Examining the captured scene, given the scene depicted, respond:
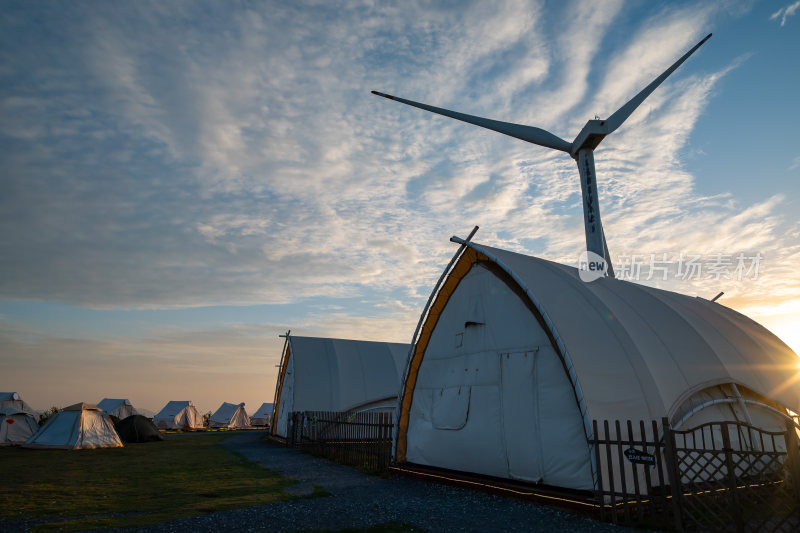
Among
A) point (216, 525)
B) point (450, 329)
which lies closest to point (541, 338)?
point (450, 329)

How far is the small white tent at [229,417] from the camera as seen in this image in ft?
192

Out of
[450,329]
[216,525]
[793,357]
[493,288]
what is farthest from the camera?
[793,357]

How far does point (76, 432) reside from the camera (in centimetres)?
2844

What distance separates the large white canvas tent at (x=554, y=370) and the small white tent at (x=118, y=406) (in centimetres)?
4336

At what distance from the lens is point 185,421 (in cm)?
5278

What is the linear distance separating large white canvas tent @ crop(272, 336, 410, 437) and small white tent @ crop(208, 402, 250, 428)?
2555 centimetres

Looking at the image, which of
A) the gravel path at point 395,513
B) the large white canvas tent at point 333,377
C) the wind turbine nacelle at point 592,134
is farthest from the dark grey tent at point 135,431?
the wind turbine nacelle at point 592,134

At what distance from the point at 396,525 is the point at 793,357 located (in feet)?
59.7

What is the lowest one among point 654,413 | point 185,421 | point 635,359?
point 185,421

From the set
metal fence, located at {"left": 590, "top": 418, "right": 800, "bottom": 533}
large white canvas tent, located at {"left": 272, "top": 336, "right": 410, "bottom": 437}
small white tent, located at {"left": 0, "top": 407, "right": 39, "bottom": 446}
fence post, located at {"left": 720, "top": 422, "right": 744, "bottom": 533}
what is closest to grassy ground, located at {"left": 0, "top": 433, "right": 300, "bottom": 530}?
metal fence, located at {"left": 590, "top": 418, "right": 800, "bottom": 533}

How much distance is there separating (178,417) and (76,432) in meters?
24.8

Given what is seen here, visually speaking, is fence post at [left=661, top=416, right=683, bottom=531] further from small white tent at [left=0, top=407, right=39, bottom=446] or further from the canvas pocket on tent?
small white tent at [left=0, top=407, right=39, bottom=446]

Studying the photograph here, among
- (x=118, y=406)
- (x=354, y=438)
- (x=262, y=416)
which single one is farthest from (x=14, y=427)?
(x=262, y=416)

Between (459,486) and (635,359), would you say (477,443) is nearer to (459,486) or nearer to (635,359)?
(459,486)
